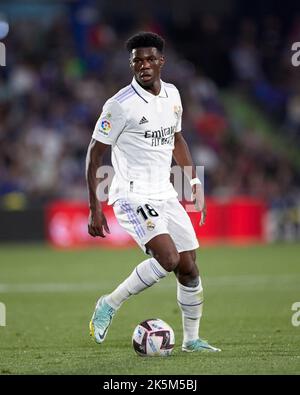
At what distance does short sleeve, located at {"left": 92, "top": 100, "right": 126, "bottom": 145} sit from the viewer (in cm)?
801

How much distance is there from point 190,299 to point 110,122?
157cm

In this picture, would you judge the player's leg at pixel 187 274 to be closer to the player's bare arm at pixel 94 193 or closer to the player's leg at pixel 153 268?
the player's leg at pixel 153 268

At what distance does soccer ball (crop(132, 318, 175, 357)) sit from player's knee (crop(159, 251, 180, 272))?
1.70 ft

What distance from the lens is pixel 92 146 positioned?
8.09 meters

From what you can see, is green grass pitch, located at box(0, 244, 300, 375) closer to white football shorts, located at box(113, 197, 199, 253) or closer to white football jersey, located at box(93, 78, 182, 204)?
white football shorts, located at box(113, 197, 199, 253)

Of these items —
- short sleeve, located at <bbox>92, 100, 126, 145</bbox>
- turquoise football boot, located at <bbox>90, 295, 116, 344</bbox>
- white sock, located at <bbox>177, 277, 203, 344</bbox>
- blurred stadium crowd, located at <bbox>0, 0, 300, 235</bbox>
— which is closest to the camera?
short sleeve, located at <bbox>92, 100, 126, 145</bbox>

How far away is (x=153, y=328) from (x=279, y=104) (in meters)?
17.5

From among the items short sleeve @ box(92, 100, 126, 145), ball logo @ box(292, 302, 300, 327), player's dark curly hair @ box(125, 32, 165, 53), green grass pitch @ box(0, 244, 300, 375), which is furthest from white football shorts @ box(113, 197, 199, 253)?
ball logo @ box(292, 302, 300, 327)

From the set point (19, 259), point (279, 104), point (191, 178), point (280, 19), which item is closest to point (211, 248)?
point (19, 259)

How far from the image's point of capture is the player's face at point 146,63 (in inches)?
315

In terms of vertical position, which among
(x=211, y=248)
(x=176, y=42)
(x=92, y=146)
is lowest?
(x=211, y=248)

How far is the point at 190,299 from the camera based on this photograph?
26.8 ft

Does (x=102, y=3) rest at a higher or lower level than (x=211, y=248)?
higher

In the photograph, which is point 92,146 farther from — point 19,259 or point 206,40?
point 206,40
